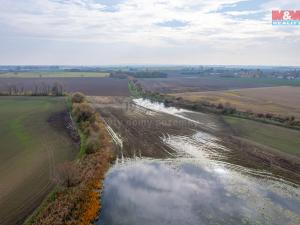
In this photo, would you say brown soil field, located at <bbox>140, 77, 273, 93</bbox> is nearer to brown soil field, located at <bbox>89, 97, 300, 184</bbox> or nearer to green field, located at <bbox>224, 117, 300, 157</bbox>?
brown soil field, located at <bbox>89, 97, 300, 184</bbox>

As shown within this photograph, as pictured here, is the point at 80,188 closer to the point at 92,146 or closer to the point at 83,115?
the point at 92,146

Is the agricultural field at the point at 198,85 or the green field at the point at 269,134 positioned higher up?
the agricultural field at the point at 198,85

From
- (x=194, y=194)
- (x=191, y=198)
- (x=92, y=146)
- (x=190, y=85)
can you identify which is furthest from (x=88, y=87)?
(x=191, y=198)

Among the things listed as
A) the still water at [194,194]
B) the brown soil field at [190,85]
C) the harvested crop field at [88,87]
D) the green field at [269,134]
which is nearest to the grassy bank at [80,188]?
the still water at [194,194]

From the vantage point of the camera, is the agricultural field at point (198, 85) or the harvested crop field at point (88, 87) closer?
the harvested crop field at point (88, 87)

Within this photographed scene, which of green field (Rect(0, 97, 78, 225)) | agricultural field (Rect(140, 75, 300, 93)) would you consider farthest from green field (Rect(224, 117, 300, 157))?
agricultural field (Rect(140, 75, 300, 93))

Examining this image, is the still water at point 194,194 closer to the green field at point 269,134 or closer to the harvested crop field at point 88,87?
the green field at point 269,134

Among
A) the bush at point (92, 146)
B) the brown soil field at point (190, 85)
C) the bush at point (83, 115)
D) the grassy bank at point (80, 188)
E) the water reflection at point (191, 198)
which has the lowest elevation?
the water reflection at point (191, 198)
